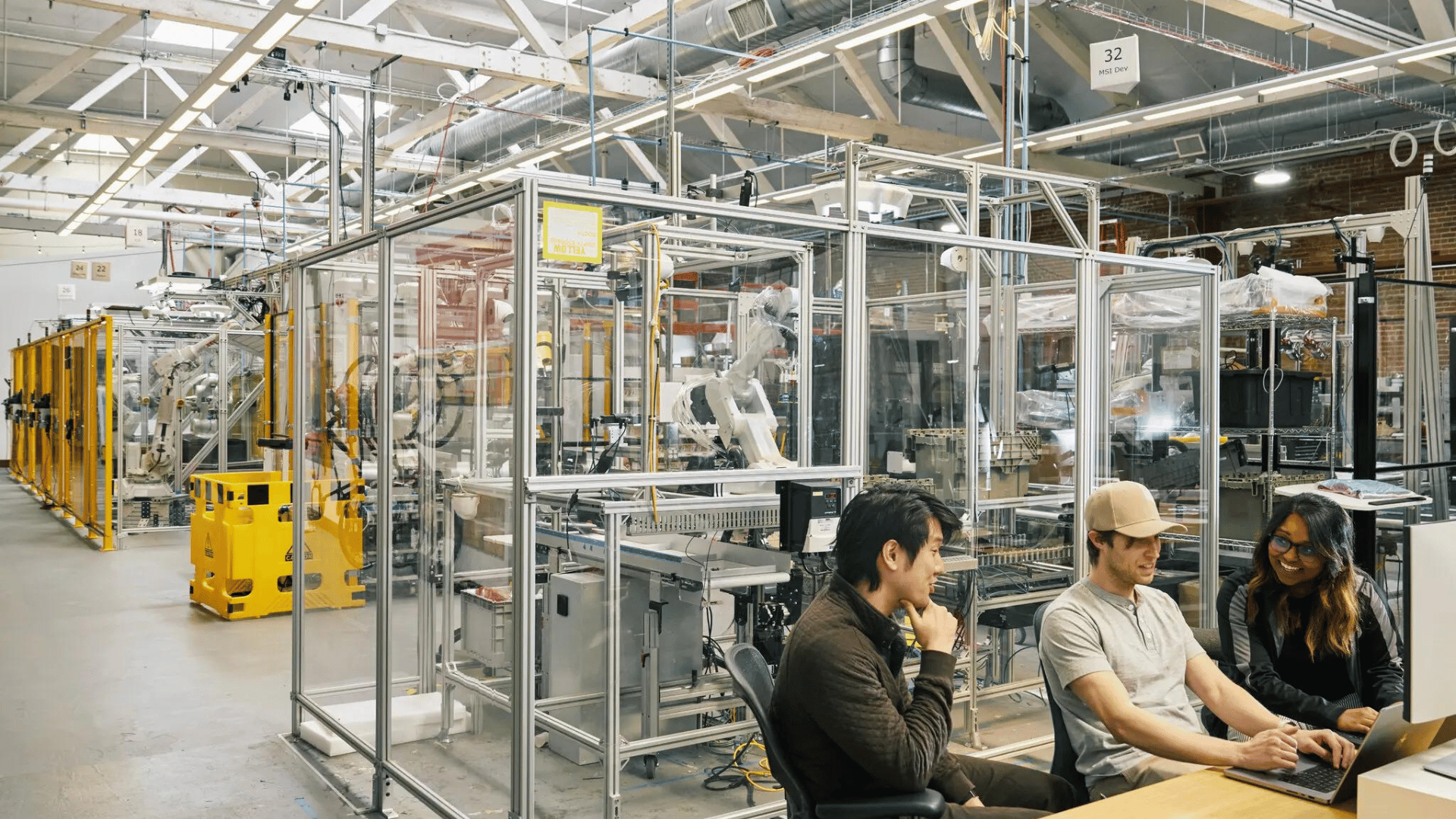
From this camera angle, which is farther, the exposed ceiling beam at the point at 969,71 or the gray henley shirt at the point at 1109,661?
the exposed ceiling beam at the point at 969,71

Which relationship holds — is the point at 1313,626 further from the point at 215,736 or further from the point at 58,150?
the point at 58,150

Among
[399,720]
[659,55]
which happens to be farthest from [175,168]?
[399,720]

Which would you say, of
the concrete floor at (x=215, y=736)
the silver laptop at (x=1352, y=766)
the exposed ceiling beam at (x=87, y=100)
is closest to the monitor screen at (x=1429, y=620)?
the silver laptop at (x=1352, y=766)

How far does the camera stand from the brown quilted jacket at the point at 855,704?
199 cm

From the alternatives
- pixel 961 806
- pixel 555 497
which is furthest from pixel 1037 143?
pixel 961 806

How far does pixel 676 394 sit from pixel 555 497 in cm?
112

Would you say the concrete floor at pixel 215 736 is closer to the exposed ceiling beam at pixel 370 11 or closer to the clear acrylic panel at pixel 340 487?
the clear acrylic panel at pixel 340 487

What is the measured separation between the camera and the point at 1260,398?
513 centimetres

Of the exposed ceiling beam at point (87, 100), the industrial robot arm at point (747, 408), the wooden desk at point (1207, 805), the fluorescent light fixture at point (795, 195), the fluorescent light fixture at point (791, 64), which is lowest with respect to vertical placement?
the wooden desk at point (1207, 805)

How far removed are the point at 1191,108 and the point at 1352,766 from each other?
5.60 meters

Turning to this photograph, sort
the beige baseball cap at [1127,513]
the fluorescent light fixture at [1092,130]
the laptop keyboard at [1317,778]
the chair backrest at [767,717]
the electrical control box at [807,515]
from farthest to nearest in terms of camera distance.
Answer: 1. the fluorescent light fixture at [1092,130]
2. the electrical control box at [807,515]
3. the beige baseball cap at [1127,513]
4. the chair backrest at [767,717]
5. the laptop keyboard at [1317,778]

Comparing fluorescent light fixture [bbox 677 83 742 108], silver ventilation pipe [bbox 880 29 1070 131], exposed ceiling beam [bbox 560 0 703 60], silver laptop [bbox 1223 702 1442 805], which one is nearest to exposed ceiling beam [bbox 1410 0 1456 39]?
silver ventilation pipe [bbox 880 29 1070 131]

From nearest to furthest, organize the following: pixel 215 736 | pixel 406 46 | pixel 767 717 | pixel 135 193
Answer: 1. pixel 767 717
2. pixel 215 736
3. pixel 406 46
4. pixel 135 193

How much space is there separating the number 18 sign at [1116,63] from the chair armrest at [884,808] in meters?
4.23
